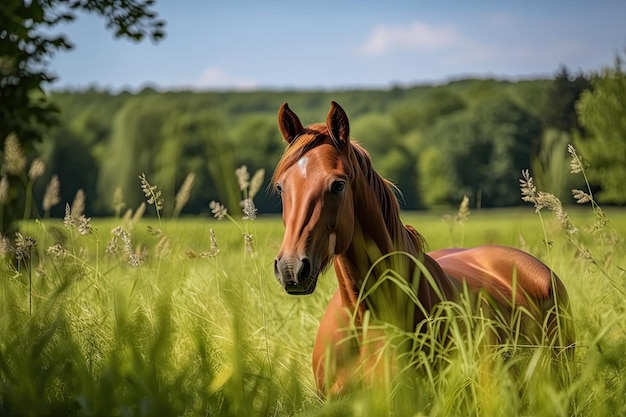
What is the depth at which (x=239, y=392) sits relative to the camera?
2451 mm

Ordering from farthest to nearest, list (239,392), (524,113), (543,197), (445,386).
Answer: (524,113) → (543,197) → (445,386) → (239,392)

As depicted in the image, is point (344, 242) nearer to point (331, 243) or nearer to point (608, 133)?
point (331, 243)

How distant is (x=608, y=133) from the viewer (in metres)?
39.4

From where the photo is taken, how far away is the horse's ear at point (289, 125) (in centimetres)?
375

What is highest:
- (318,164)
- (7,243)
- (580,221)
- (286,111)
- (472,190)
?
(286,111)

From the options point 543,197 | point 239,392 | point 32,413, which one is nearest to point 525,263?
point 543,197

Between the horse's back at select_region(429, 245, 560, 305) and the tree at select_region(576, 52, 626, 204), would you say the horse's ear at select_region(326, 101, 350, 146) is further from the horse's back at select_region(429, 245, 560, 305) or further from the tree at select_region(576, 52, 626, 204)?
the tree at select_region(576, 52, 626, 204)

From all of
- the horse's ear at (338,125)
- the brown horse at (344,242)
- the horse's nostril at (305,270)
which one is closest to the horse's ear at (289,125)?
the brown horse at (344,242)

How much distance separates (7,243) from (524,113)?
235 feet

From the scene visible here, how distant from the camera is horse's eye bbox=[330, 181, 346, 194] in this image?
3.42m

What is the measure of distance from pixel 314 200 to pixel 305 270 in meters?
0.32

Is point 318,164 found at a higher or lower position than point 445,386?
higher

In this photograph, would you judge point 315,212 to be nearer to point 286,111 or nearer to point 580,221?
point 286,111

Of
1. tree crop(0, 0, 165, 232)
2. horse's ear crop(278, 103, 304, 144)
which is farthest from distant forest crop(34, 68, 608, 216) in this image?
horse's ear crop(278, 103, 304, 144)
